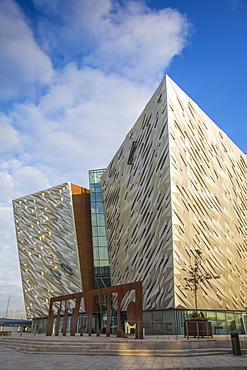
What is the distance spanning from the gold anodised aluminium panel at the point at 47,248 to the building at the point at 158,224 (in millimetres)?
132

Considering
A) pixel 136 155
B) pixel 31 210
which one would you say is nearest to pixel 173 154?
pixel 136 155

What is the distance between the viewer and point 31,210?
4425cm

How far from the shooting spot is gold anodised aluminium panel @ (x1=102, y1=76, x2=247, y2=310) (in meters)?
24.3

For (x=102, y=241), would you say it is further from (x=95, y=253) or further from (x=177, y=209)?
(x=177, y=209)

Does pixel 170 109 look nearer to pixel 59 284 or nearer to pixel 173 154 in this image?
pixel 173 154

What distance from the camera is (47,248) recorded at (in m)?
40.8

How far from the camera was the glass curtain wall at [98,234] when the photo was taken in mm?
37875

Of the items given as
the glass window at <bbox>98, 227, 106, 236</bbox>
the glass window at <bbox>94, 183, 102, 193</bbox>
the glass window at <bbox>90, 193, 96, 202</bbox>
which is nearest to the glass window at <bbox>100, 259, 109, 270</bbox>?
the glass window at <bbox>98, 227, 106, 236</bbox>

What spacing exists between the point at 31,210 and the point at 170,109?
26012mm

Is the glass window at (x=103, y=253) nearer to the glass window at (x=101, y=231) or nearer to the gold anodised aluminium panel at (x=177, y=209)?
the glass window at (x=101, y=231)

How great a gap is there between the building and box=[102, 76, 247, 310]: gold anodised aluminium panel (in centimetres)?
9

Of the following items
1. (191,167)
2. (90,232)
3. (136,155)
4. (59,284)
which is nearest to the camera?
(191,167)

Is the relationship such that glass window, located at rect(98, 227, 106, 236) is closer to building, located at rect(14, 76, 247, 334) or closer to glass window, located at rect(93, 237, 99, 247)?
building, located at rect(14, 76, 247, 334)

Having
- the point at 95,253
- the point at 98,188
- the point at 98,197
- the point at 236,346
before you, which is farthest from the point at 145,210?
the point at 236,346
